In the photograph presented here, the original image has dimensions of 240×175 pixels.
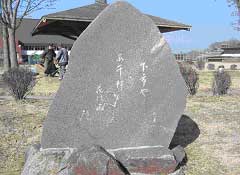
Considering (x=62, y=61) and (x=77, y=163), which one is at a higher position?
(x=77, y=163)

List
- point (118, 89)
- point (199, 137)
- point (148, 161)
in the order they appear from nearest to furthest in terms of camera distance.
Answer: point (148, 161), point (118, 89), point (199, 137)

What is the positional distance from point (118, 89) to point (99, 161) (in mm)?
962

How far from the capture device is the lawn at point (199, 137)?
18.9 ft

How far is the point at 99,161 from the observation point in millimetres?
4855

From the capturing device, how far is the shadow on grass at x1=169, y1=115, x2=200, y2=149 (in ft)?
21.5

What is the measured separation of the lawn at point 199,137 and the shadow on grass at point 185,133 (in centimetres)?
8

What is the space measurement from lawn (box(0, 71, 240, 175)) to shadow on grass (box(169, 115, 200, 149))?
0.08 metres

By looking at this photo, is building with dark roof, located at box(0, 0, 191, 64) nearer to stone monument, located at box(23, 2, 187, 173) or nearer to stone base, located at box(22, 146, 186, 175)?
stone monument, located at box(23, 2, 187, 173)

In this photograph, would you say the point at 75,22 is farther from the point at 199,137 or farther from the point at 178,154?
the point at 178,154

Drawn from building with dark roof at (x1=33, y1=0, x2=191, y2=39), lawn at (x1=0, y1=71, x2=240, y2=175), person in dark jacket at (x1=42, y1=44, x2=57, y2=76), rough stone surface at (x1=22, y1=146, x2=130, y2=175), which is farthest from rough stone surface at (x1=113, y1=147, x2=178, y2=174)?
person in dark jacket at (x1=42, y1=44, x2=57, y2=76)

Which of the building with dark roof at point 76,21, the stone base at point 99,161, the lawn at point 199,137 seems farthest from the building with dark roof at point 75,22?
the stone base at point 99,161

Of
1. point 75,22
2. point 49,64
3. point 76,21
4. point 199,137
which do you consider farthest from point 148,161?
point 49,64

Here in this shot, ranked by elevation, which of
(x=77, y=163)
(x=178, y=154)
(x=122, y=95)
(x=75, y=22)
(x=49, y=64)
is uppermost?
(x=75, y=22)

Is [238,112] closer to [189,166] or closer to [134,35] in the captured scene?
[189,166]
